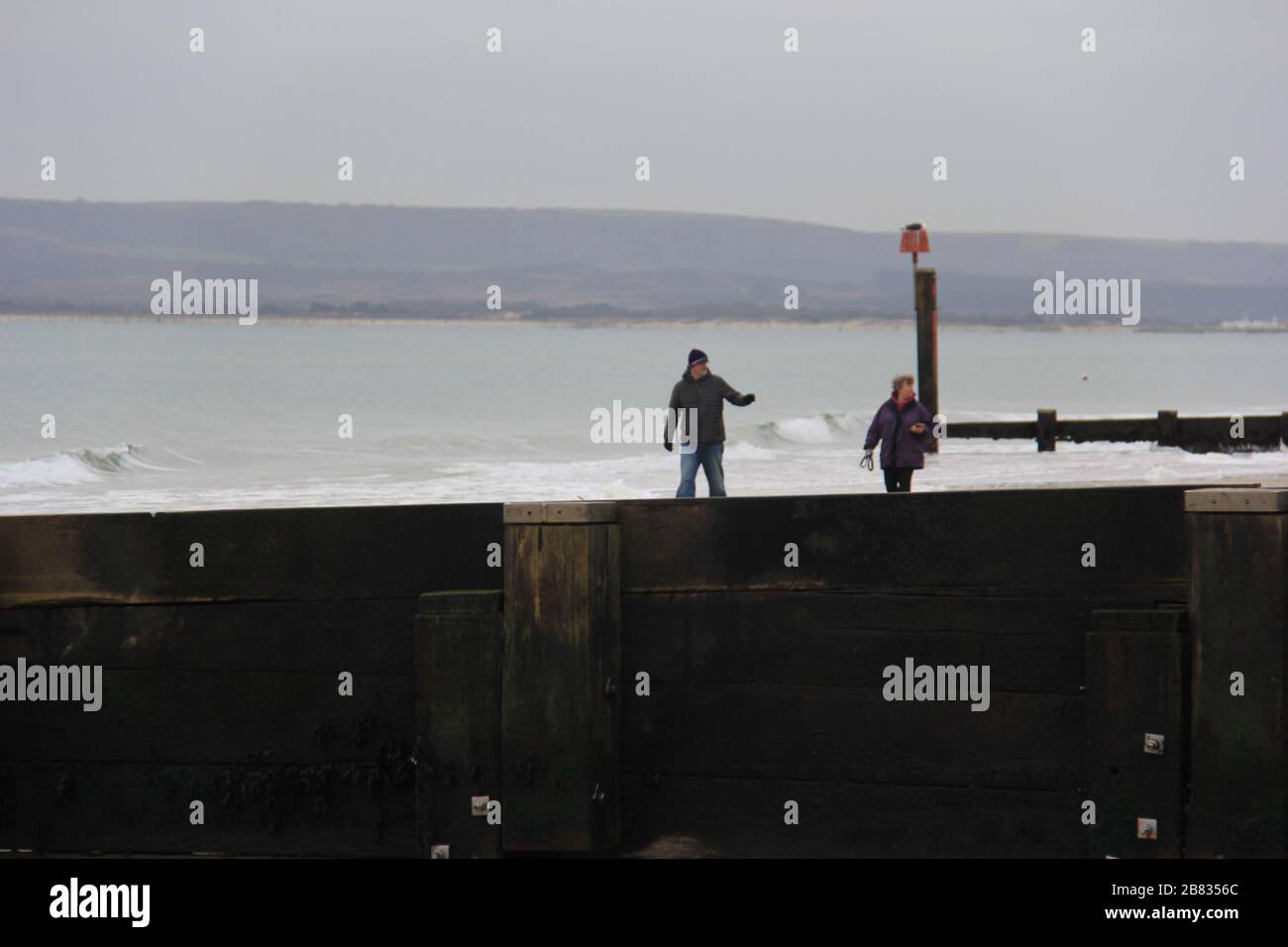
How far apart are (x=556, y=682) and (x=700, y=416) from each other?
10063mm

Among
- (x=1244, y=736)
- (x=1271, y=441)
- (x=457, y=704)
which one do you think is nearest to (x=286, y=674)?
(x=457, y=704)

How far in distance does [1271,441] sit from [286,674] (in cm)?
2588

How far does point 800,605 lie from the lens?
6074 millimetres

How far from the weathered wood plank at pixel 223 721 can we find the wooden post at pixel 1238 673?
309cm

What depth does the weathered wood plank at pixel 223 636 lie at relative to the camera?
621cm

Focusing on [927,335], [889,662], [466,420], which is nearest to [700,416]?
[889,662]

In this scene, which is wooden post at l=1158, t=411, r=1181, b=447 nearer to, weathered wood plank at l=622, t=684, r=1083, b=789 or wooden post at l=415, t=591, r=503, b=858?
weathered wood plank at l=622, t=684, r=1083, b=789

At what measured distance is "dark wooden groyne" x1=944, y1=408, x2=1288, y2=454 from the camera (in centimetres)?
2847

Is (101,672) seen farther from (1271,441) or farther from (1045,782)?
(1271,441)

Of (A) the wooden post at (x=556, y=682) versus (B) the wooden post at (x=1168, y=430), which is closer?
(A) the wooden post at (x=556, y=682)

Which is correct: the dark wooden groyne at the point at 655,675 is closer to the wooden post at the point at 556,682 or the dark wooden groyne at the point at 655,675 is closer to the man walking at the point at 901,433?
the wooden post at the point at 556,682

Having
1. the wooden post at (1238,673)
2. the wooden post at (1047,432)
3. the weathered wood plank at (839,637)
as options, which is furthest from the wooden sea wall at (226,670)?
the wooden post at (1047,432)

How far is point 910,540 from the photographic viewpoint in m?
6.01
